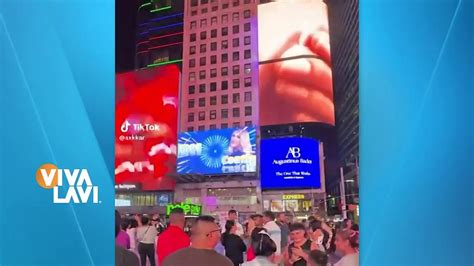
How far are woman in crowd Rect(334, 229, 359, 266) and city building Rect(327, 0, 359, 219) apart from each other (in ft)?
0.65

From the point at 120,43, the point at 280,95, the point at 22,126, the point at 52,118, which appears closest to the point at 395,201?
the point at 280,95

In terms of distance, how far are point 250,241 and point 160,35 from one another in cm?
A: 136

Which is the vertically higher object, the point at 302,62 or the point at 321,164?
the point at 302,62

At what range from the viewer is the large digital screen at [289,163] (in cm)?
264

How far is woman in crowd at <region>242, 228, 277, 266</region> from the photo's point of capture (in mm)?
2680

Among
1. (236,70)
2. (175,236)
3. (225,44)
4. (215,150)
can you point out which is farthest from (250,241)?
(225,44)

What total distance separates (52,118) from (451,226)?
8.23ft

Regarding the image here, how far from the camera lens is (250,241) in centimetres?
270

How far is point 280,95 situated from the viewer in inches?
108

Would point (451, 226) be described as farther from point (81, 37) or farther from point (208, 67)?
point (81, 37)

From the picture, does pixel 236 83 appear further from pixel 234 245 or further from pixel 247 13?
pixel 234 245

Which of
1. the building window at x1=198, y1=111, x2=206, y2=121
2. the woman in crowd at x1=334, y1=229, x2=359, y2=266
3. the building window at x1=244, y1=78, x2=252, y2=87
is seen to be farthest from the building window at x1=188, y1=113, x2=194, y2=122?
the woman in crowd at x1=334, y1=229, x2=359, y2=266

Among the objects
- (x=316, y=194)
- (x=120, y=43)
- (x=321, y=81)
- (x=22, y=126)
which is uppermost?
(x=120, y=43)

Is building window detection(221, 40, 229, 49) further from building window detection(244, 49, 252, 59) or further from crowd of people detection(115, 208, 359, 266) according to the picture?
crowd of people detection(115, 208, 359, 266)
